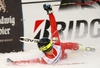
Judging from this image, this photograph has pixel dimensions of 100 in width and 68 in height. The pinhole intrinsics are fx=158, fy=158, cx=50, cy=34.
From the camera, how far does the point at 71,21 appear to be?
3166mm

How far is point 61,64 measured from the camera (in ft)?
7.35

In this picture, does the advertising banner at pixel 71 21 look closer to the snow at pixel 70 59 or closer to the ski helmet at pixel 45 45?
the snow at pixel 70 59

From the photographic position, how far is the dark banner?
116 inches

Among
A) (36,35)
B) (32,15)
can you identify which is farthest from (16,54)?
(32,15)

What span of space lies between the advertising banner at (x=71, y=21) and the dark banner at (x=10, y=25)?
168mm

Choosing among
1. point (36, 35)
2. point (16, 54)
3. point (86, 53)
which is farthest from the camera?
point (36, 35)

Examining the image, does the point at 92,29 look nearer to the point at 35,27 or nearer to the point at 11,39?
the point at 35,27

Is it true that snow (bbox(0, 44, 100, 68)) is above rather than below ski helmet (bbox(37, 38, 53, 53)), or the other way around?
below

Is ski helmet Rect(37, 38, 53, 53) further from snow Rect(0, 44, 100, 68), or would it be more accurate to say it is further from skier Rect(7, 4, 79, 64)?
snow Rect(0, 44, 100, 68)

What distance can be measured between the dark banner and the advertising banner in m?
0.17

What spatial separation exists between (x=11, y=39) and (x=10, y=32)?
14 centimetres

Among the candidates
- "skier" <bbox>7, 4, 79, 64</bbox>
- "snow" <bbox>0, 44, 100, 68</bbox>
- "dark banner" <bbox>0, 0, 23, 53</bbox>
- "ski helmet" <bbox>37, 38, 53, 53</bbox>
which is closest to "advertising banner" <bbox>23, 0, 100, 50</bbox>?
"dark banner" <bbox>0, 0, 23, 53</bbox>

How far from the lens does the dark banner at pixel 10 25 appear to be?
295 centimetres

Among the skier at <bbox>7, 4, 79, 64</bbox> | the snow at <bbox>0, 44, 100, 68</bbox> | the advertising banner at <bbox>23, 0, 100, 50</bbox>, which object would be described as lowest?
the snow at <bbox>0, 44, 100, 68</bbox>
